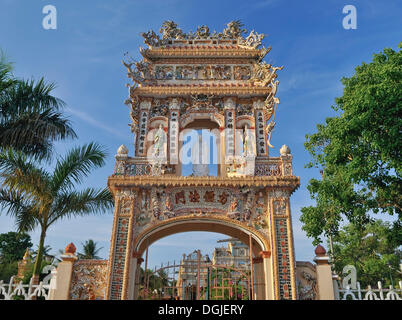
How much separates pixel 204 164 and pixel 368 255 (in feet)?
56.2

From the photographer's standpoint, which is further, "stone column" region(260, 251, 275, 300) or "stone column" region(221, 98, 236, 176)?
"stone column" region(221, 98, 236, 176)

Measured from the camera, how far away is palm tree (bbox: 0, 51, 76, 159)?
8.56 metres

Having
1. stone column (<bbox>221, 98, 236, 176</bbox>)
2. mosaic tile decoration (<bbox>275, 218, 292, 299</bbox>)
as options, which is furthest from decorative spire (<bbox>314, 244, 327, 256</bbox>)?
stone column (<bbox>221, 98, 236, 176</bbox>)

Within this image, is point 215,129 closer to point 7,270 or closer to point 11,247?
point 7,270

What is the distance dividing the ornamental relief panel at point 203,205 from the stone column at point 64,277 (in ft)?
6.32

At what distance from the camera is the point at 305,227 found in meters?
12.0

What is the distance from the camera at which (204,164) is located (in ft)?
38.2

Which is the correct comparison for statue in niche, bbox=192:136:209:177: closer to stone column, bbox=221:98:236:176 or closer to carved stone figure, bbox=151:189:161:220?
stone column, bbox=221:98:236:176

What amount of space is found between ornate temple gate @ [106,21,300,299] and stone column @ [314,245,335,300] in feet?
2.27

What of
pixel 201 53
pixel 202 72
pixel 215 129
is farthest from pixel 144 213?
pixel 201 53

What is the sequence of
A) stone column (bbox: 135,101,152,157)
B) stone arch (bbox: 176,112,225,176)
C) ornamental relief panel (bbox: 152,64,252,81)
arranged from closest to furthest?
stone column (bbox: 135,101,152,157) < stone arch (bbox: 176,112,225,176) < ornamental relief panel (bbox: 152,64,252,81)

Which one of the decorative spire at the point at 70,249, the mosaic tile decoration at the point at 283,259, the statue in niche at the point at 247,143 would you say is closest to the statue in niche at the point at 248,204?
the mosaic tile decoration at the point at 283,259

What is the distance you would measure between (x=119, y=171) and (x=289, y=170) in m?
5.20
